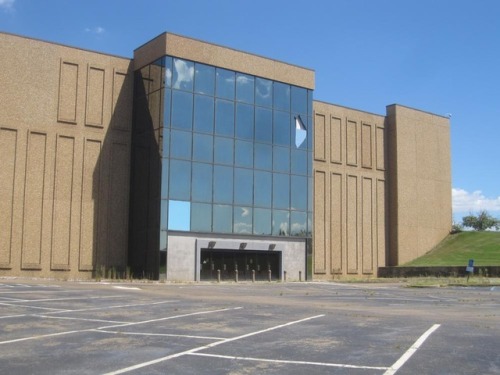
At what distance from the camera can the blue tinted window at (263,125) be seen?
143 ft

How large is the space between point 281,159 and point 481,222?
168 feet

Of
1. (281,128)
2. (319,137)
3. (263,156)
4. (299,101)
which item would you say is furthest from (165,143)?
(319,137)

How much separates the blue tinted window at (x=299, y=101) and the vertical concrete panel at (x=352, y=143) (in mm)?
7432

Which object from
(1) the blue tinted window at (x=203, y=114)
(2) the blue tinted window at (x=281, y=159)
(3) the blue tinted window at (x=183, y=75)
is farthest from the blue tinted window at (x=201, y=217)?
(3) the blue tinted window at (x=183, y=75)

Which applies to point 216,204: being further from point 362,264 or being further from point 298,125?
point 362,264

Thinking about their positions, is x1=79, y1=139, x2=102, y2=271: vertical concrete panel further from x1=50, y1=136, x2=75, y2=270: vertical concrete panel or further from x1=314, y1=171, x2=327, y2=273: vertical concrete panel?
x1=314, y1=171, x2=327, y2=273: vertical concrete panel

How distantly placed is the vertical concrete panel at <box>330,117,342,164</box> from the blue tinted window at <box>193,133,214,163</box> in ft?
45.6

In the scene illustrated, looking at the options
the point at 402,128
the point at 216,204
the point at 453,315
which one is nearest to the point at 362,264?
the point at 402,128

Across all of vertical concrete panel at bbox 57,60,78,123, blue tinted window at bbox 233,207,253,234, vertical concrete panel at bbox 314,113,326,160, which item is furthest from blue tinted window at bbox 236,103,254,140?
vertical concrete panel at bbox 57,60,78,123

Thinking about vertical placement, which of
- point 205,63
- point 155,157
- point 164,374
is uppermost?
point 205,63

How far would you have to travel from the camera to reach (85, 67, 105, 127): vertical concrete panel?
1560 inches

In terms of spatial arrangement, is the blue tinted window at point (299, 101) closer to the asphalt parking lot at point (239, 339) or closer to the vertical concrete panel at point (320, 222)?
the vertical concrete panel at point (320, 222)

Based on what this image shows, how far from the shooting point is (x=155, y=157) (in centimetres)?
3922

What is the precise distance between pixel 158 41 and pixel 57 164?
33.6 feet
